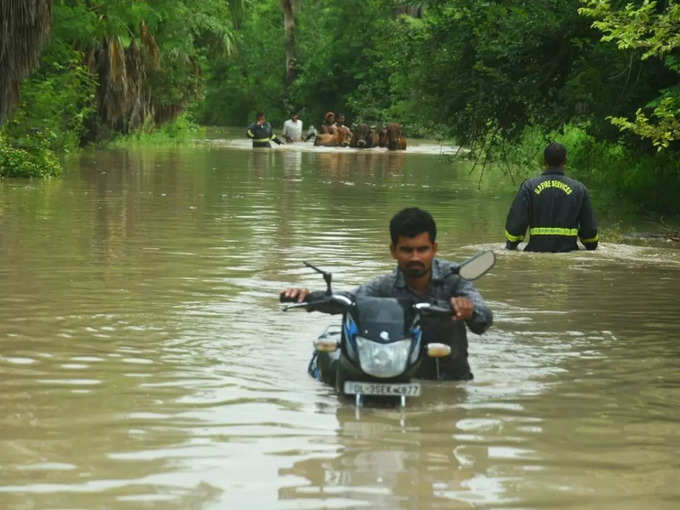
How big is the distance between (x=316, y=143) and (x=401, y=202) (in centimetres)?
2965

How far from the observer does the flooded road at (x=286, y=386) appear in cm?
688

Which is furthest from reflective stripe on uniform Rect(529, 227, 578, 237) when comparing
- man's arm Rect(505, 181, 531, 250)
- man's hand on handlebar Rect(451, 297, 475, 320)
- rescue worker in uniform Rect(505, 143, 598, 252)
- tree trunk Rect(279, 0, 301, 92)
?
tree trunk Rect(279, 0, 301, 92)

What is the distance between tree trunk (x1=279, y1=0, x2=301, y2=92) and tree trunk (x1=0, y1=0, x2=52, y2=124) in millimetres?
61096

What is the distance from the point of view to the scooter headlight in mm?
8305

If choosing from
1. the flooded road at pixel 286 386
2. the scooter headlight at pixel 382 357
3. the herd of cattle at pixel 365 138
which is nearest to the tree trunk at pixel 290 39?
the herd of cattle at pixel 365 138

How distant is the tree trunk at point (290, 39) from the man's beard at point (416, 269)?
2952 inches

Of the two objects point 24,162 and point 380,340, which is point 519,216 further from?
point 24,162

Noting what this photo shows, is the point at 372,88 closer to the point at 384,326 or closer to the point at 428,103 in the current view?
the point at 428,103

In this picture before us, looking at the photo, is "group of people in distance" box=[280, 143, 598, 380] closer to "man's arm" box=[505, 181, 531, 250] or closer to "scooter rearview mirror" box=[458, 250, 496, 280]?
"scooter rearview mirror" box=[458, 250, 496, 280]

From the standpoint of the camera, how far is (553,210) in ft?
50.7

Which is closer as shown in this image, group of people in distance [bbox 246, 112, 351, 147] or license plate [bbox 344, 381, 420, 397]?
license plate [bbox 344, 381, 420, 397]

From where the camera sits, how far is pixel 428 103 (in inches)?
1078

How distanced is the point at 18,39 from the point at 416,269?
46.6 feet

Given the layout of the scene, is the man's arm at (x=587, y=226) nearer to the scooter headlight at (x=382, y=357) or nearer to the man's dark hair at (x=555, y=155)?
the man's dark hair at (x=555, y=155)
